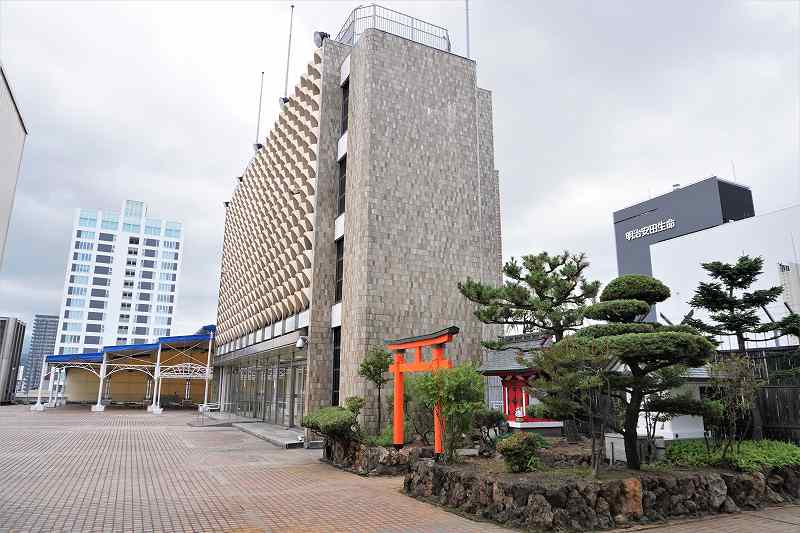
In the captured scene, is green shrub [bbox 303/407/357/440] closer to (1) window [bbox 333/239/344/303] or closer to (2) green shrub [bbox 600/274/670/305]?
(1) window [bbox 333/239/344/303]

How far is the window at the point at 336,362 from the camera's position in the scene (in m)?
20.9

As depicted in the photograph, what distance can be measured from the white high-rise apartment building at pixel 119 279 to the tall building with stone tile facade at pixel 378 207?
76168 millimetres

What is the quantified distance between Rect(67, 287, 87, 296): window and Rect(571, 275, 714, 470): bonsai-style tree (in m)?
96.0

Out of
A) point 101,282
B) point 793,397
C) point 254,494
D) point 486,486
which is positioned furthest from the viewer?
point 101,282

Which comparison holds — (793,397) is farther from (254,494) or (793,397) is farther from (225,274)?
(225,274)

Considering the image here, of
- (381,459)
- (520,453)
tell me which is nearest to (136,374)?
(381,459)

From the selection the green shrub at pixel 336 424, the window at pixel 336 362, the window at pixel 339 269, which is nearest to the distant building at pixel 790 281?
the window at pixel 339 269

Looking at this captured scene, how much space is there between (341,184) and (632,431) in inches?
638

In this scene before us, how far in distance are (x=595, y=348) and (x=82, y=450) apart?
53.6ft

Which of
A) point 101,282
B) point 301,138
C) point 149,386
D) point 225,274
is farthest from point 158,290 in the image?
point 301,138

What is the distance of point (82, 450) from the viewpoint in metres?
16.8

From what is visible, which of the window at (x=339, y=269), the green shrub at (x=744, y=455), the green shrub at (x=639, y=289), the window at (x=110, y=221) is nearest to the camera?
the green shrub at (x=744, y=455)

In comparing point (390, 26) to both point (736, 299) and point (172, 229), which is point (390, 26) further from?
point (172, 229)

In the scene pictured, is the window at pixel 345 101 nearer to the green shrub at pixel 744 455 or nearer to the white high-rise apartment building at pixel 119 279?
the green shrub at pixel 744 455
